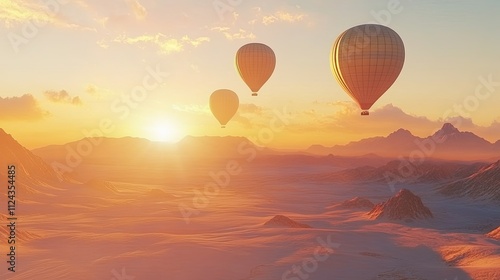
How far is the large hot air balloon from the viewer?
4462cm

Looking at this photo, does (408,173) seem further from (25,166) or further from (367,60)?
(367,60)

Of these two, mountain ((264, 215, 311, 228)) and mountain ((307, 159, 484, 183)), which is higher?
mountain ((307, 159, 484, 183))

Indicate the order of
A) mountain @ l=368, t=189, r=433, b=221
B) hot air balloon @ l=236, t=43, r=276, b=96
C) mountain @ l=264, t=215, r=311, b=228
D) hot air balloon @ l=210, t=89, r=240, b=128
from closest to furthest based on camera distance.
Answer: mountain @ l=264, t=215, r=311, b=228
mountain @ l=368, t=189, r=433, b=221
hot air balloon @ l=236, t=43, r=276, b=96
hot air balloon @ l=210, t=89, r=240, b=128

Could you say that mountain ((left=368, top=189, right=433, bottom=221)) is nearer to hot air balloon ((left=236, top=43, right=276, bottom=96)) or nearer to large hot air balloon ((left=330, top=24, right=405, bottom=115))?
large hot air balloon ((left=330, top=24, right=405, bottom=115))

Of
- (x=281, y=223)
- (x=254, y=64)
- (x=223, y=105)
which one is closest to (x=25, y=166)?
(x=223, y=105)

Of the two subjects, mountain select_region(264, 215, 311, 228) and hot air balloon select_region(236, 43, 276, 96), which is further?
hot air balloon select_region(236, 43, 276, 96)

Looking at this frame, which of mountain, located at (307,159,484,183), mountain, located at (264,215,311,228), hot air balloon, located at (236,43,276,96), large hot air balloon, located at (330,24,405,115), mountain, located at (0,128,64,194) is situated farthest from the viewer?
mountain, located at (307,159,484,183)

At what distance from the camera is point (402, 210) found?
62.0 meters

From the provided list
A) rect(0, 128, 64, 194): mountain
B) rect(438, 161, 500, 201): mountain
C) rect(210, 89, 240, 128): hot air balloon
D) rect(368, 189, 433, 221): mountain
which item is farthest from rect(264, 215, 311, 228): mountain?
rect(438, 161, 500, 201): mountain

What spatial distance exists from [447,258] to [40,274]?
27153mm

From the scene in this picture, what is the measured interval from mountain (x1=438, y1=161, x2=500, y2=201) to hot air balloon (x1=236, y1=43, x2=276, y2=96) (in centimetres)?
5320

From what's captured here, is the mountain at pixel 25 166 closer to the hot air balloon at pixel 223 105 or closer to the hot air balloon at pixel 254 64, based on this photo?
the hot air balloon at pixel 223 105

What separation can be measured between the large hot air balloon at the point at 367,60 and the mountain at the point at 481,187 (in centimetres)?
5571

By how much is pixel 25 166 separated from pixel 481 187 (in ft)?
310
